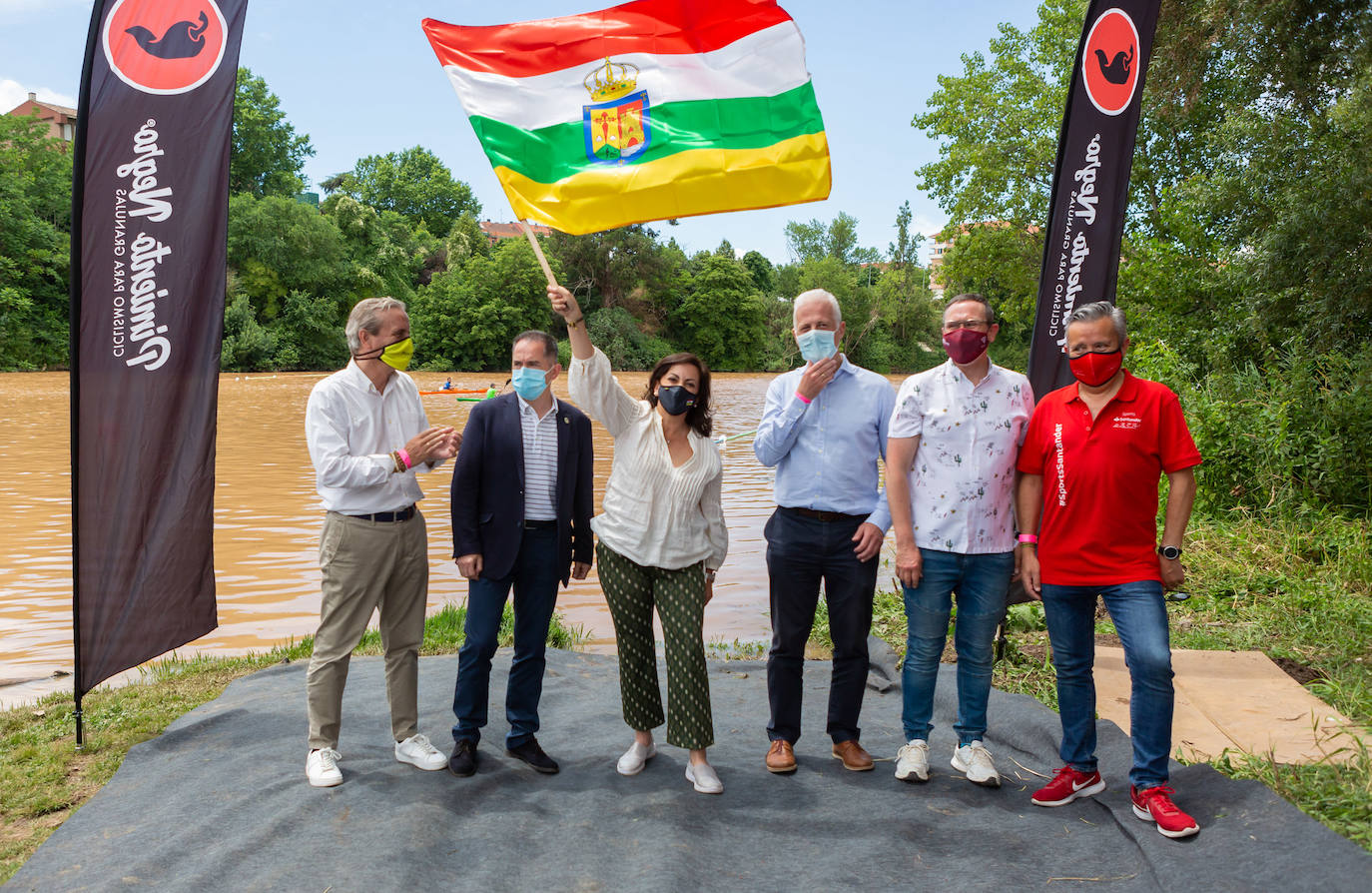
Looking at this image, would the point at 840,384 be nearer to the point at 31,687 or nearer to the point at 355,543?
the point at 355,543

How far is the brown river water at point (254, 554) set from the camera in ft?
21.2

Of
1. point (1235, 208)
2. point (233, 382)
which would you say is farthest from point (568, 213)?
point (233, 382)

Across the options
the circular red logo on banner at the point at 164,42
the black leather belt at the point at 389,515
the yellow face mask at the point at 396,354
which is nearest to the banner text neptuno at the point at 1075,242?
the yellow face mask at the point at 396,354

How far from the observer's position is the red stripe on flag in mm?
3756

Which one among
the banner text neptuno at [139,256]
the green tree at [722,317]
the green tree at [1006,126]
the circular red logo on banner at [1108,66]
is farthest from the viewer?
the green tree at [722,317]

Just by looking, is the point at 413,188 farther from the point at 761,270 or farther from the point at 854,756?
the point at 854,756

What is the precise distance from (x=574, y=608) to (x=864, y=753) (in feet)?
13.2

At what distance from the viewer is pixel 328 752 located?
11.8ft

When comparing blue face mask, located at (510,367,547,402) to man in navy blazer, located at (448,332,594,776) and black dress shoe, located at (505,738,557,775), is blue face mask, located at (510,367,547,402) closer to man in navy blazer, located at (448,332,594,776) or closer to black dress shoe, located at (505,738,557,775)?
man in navy blazer, located at (448,332,594,776)

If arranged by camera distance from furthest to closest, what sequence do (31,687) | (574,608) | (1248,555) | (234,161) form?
(234,161)
(574,608)
(1248,555)
(31,687)

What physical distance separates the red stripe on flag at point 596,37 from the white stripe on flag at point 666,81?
4 cm

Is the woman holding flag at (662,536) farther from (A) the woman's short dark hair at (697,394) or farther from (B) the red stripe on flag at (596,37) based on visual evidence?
(B) the red stripe on flag at (596,37)

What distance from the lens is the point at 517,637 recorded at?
151 inches

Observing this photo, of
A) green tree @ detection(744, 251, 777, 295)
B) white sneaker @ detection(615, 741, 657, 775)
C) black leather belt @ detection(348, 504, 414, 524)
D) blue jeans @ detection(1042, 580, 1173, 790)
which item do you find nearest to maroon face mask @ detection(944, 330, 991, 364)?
blue jeans @ detection(1042, 580, 1173, 790)
